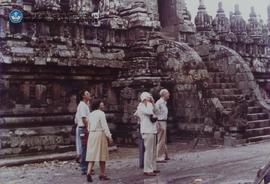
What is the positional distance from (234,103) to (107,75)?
4178 millimetres

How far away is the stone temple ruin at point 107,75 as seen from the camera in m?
13.0

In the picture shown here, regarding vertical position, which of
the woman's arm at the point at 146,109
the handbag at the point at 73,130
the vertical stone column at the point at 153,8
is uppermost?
the vertical stone column at the point at 153,8

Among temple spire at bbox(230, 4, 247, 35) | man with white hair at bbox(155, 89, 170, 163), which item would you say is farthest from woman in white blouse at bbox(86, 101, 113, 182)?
temple spire at bbox(230, 4, 247, 35)

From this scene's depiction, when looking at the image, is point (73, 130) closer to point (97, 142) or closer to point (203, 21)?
point (97, 142)

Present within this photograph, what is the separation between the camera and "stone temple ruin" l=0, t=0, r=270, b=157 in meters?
13.0

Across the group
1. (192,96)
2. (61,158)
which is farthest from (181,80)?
(61,158)

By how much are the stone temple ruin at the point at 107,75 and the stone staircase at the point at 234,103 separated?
34 millimetres

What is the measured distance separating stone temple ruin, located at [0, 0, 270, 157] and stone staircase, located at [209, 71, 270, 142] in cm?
3

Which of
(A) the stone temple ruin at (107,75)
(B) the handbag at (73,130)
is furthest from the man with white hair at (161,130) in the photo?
(B) the handbag at (73,130)

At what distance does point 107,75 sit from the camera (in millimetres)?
15164

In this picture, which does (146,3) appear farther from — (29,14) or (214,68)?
(29,14)

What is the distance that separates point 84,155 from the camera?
10242 mm

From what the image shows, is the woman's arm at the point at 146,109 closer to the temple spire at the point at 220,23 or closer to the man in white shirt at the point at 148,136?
the man in white shirt at the point at 148,136

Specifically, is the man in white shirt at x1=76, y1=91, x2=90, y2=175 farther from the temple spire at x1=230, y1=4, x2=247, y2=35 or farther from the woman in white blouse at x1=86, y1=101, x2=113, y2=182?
the temple spire at x1=230, y1=4, x2=247, y2=35
